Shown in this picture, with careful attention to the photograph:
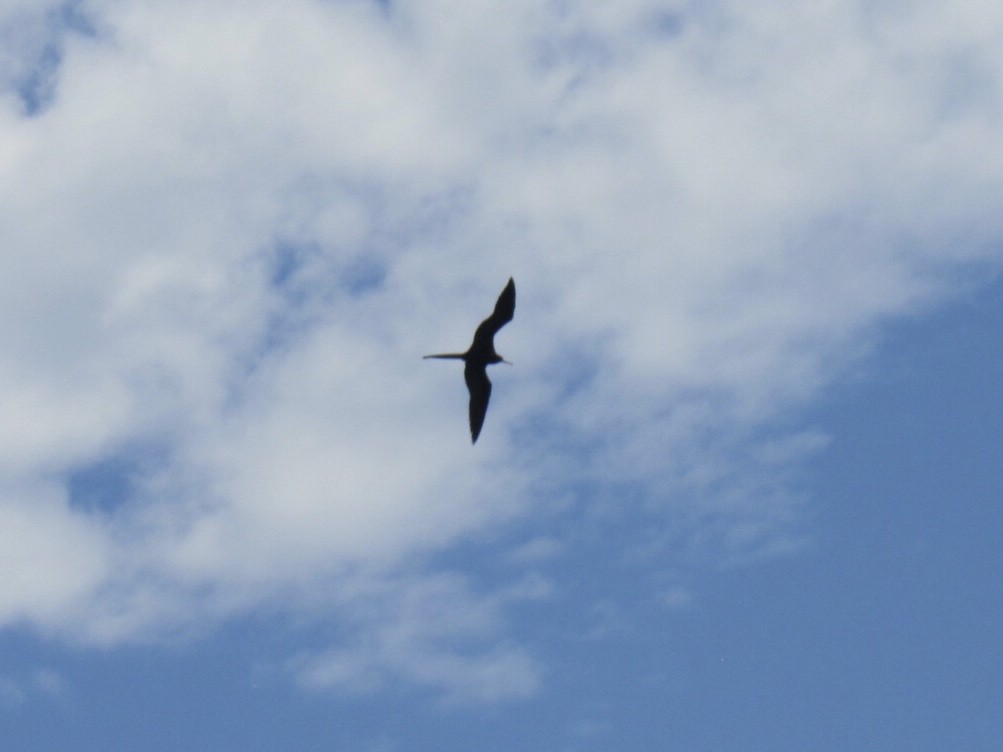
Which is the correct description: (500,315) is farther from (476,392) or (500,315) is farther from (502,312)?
(476,392)

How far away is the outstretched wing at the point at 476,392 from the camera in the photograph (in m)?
41.3

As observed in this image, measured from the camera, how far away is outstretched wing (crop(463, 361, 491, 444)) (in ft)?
136

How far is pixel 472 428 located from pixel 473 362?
1807mm

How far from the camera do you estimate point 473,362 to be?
135 feet

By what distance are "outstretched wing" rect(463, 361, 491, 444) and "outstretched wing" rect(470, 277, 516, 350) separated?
1223 mm

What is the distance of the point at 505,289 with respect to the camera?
1551 inches

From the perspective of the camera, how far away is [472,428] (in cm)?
4147

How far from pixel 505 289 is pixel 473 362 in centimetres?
267

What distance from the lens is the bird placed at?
3950cm

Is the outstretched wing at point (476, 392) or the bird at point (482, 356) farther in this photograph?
the outstretched wing at point (476, 392)

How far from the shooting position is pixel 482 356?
41.0 meters

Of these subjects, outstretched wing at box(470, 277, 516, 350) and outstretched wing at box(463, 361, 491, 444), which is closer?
outstretched wing at box(470, 277, 516, 350)

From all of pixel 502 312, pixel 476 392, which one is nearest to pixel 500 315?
pixel 502 312

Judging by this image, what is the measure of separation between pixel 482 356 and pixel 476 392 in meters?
1.24
